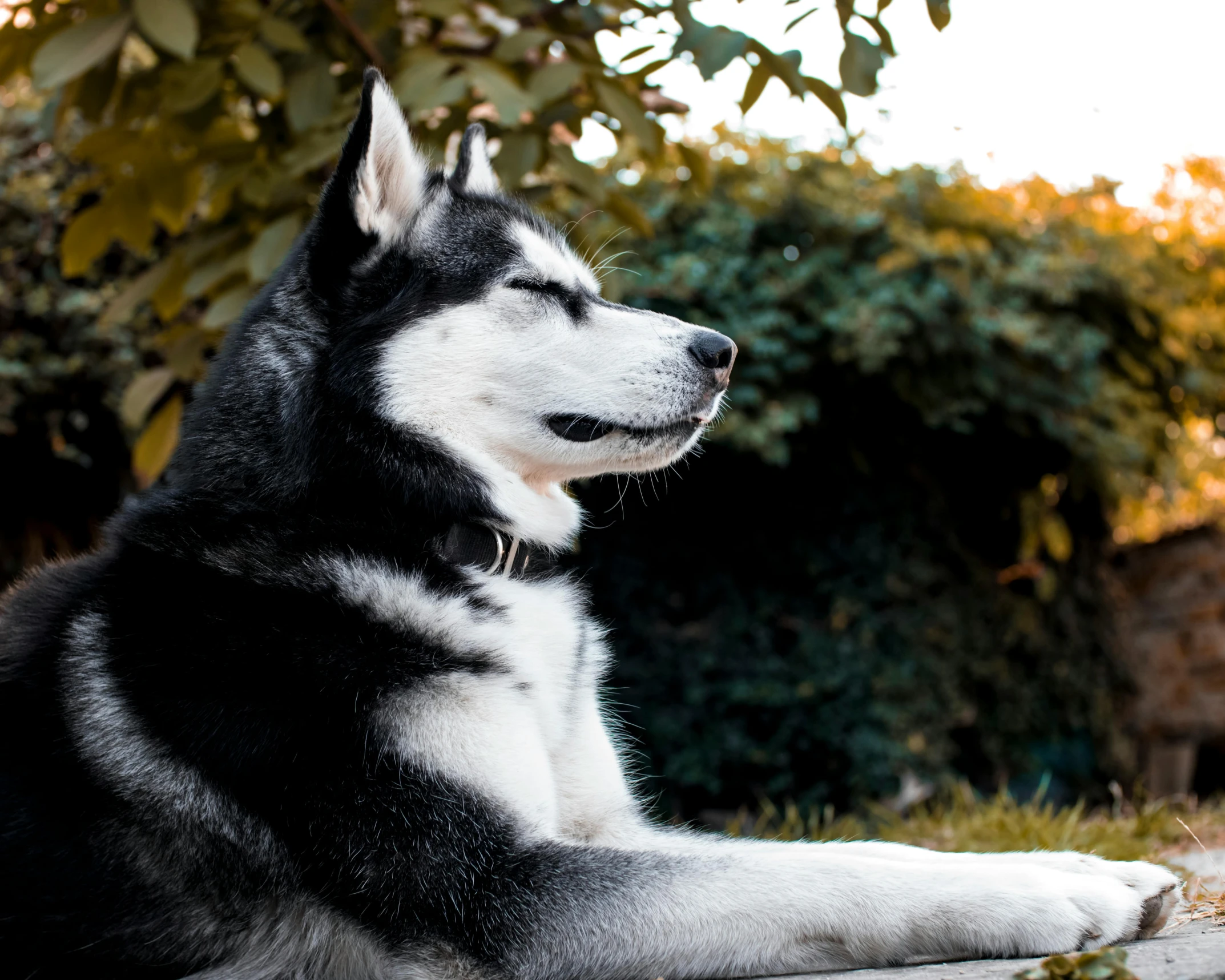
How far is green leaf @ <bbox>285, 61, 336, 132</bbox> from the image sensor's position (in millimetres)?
3473

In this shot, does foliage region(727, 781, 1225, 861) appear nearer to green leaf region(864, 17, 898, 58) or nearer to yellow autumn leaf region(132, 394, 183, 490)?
green leaf region(864, 17, 898, 58)

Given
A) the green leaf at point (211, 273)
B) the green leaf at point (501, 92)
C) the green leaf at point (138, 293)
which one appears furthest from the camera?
the green leaf at point (138, 293)

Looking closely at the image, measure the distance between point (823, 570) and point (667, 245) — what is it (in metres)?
2.16

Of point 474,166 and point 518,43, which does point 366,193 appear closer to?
point 474,166

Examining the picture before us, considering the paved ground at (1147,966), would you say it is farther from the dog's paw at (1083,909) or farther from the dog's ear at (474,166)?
the dog's ear at (474,166)

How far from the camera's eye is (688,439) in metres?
2.73

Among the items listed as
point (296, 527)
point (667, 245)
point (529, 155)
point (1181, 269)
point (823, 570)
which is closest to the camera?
point (296, 527)

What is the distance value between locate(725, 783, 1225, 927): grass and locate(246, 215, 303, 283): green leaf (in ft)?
8.01

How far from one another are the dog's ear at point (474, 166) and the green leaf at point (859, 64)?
1.16 metres

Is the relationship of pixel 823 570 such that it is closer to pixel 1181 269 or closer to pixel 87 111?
pixel 1181 269

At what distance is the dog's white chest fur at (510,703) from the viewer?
2121 millimetres

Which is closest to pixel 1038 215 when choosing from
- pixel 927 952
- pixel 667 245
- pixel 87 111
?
pixel 667 245

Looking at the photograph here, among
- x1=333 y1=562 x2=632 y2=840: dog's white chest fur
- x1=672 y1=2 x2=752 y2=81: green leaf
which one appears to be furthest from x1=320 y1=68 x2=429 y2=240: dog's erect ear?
x1=672 y1=2 x2=752 y2=81: green leaf

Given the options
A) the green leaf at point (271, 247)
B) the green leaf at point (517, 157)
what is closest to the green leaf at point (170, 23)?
the green leaf at point (271, 247)
